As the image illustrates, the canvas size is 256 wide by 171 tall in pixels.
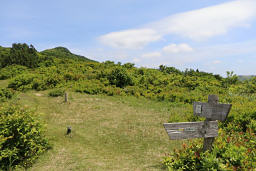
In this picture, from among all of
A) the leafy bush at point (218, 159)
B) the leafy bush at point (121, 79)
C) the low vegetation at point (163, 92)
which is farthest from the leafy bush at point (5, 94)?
the leafy bush at point (218, 159)

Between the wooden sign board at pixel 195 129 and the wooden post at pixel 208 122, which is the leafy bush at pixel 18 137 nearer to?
the wooden sign board at pixel 195 129

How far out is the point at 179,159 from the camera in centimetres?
444

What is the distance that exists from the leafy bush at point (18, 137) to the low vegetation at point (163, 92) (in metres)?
0.07

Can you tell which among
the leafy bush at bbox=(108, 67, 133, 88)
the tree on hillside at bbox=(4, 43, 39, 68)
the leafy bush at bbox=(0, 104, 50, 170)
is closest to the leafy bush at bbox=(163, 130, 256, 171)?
the leafy bush at bbox=(0, 104, 50, 170)

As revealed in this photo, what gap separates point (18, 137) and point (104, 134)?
407 centimetres

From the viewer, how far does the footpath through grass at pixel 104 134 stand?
6.17 meters

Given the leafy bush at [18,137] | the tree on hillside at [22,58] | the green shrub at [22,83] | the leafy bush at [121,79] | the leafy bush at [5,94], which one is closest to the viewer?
the leafy bush at [18,137]

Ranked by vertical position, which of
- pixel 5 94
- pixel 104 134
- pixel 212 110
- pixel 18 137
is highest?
pixel 212 110

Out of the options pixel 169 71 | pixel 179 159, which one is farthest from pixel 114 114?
pixel 169 71

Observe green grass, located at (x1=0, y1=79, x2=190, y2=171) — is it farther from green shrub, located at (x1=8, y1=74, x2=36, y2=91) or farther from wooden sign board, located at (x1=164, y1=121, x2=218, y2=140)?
green shrub, located at (x1=8, y1=74, x2=36, y2=91)

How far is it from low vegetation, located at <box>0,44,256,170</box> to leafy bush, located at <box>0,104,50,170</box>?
0.21 feet

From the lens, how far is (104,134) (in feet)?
29.7

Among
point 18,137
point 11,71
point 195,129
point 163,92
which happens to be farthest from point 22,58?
point 195,129

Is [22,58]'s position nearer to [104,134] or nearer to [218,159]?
[104,134]
